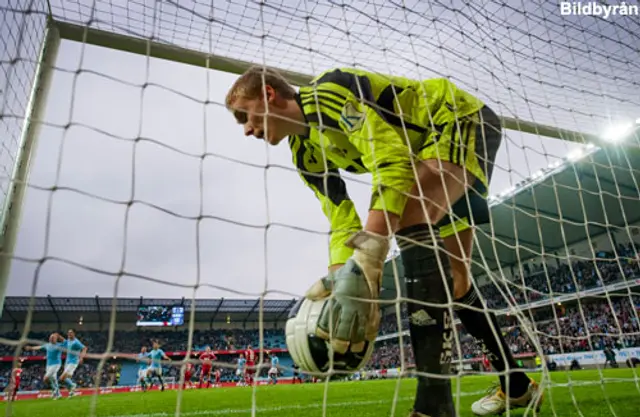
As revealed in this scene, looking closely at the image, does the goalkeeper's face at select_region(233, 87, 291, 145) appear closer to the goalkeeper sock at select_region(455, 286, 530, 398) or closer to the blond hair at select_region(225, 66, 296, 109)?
the blond hair at select_region(225, 66, 296, 109)

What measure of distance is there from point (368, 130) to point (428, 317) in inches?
26.8

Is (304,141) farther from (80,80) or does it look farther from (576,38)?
(576,38)

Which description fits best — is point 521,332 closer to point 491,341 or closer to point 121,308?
point 491,341

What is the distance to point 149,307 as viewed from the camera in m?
28.0

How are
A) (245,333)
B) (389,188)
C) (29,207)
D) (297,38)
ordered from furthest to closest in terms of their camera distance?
(245,333) < (297,38) < (29,207) < (389,188)

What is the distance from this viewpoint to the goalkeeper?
4.55 feet

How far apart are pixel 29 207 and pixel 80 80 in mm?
807

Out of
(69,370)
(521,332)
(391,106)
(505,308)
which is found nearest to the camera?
(391,106)

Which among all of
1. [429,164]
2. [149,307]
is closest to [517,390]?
[429,164]

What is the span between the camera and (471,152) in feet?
6.38

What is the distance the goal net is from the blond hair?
175 mm

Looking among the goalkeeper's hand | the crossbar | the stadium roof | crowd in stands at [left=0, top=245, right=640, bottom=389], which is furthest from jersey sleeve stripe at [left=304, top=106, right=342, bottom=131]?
the stadium roof

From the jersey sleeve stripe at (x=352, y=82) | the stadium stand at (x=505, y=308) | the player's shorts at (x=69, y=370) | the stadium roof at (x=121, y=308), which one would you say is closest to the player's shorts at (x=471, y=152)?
the jersey sleeve stripe at (x=352, y=82)

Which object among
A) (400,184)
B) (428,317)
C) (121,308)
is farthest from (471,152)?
(121,308)
